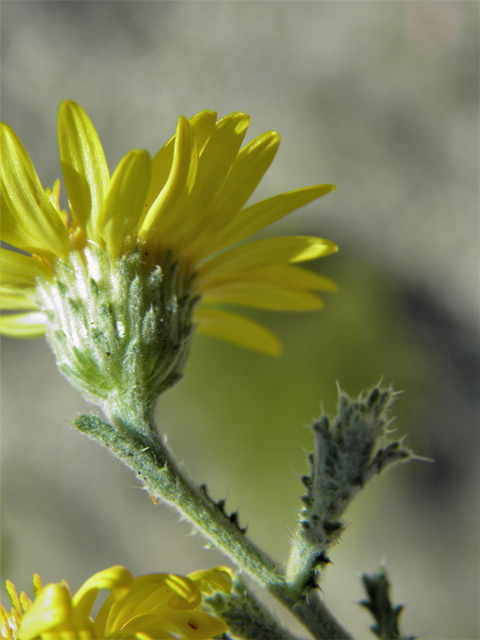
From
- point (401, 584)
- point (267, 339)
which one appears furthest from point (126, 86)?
point (401, 584)

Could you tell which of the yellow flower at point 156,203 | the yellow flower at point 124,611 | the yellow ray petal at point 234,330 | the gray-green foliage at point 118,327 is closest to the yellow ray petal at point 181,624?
the yellow flower at point 124,611

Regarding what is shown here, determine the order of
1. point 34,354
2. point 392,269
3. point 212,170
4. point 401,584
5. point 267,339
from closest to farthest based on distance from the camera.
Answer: point 212,170
point 267,339
point 401,584
point 392,269
point 34,354

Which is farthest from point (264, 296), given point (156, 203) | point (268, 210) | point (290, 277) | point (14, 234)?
point (14, 234)

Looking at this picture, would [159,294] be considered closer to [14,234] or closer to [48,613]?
[14,234]

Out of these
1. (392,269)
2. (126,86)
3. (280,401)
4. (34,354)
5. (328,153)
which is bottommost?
(34,354)

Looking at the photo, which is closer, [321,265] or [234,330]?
[234,330]

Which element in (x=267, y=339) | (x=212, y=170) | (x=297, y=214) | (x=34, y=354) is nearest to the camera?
(x=212, y=170)

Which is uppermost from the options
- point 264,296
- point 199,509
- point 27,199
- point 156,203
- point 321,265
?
point 321,265

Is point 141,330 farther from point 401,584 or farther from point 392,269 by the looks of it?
point 401,584

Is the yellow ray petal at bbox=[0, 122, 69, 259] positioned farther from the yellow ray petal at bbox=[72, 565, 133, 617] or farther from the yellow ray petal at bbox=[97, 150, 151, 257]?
the yellow ray petal at bbox=[72, 565, 133, 617]
